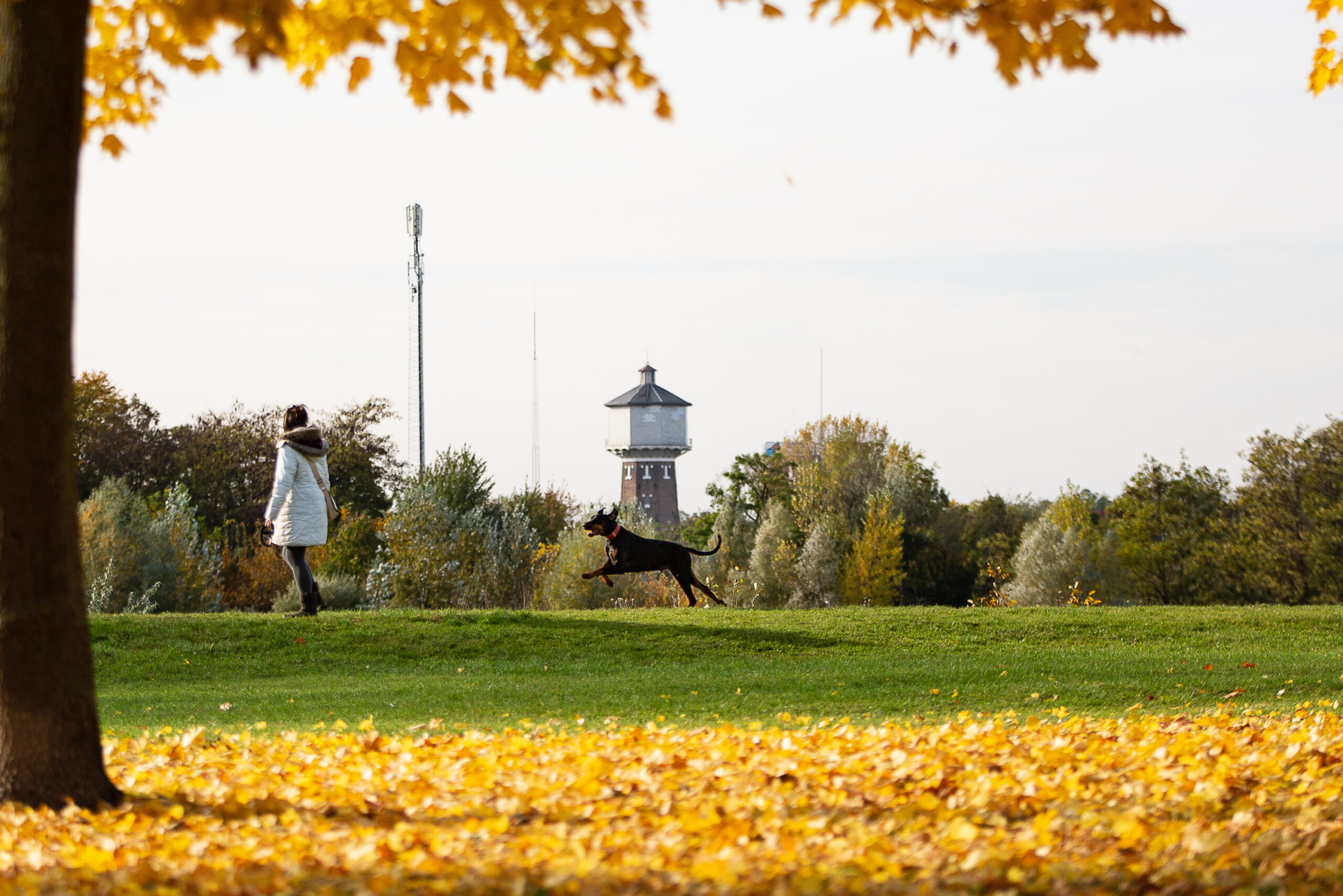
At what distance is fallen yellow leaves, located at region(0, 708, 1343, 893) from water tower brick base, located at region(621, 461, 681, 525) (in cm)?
7207

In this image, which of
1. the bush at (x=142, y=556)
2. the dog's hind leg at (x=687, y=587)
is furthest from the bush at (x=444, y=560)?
the dog's hind leg at (x=687, y=587)

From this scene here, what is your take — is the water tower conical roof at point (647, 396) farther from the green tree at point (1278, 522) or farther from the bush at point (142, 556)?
the bush at point (142, 556)

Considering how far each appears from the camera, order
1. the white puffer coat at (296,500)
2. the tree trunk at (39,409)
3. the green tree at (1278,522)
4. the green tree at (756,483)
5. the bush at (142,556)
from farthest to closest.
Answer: the green tree at (756,483), the green tree at (1278,522), the bush at (142,556), the white puffer coat at (296,500), the tree trunk at (39,409)

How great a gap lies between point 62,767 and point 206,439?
120ft

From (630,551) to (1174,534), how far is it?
33265mm

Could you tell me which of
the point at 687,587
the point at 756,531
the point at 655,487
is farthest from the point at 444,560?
the point at 655,487

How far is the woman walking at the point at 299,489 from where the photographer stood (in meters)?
11.5

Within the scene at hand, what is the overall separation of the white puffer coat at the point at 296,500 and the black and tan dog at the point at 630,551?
8.55ft

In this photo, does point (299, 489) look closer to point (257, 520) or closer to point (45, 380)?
point (45, 380)

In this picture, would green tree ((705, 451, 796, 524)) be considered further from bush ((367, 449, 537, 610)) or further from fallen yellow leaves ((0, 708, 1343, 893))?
fallen yellow leaves ((0, 708, 1343, 893))

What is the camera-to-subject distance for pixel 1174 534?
40.2m

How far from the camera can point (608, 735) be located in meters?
6.21

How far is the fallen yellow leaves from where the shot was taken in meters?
3.46

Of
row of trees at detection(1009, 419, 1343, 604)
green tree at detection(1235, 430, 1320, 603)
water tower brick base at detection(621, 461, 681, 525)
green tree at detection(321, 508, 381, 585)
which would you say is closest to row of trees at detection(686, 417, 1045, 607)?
row of trees at detection(1009, 419, 1343, 604)
